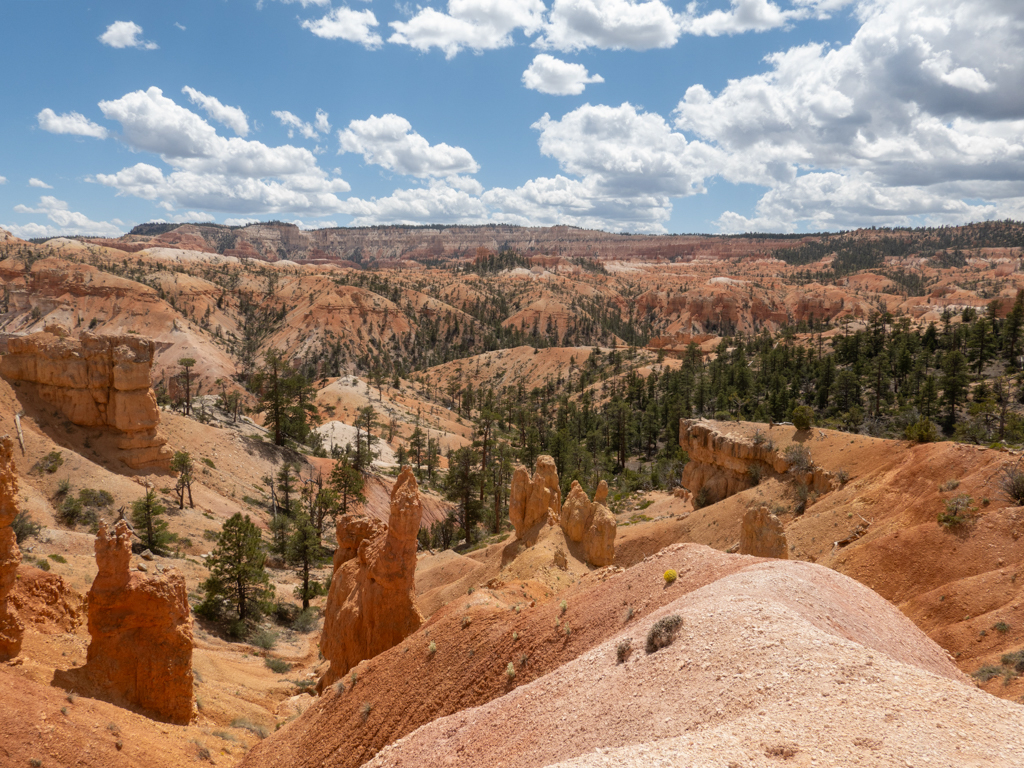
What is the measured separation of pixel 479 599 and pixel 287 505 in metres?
36.7

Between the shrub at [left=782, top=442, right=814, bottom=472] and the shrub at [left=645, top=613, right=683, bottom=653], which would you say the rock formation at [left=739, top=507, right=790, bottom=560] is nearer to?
the shrub at [left=782, top=442, right=814, bottom=472]

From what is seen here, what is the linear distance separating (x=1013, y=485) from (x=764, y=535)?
9280mm

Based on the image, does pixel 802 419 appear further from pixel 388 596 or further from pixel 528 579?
pixel 388 596

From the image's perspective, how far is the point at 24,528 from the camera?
26656 millimetres

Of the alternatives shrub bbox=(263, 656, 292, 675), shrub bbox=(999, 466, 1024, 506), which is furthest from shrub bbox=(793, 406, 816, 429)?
shrub bbox=(263, 656, 292, 675)

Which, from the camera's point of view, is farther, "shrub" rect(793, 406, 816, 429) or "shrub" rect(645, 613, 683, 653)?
"shrub" rect(793, 406, 816, 429)

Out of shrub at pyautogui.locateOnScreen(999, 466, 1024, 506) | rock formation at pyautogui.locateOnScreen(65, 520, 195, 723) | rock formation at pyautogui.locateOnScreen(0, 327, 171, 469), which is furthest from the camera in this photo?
rock formation at pyautogui.locateOnScreen(0, 327, 171, 469)

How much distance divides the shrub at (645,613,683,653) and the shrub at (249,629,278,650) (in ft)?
75.9

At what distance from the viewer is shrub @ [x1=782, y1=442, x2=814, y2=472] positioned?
3456 centimetres

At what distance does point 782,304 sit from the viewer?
191750mm

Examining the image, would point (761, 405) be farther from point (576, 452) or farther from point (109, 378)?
point (109, 378)

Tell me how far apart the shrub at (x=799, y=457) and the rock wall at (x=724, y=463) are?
1.03 feet

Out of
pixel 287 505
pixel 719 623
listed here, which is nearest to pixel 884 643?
pixel 719 623

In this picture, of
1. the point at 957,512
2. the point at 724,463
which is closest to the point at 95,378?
the point at 724,463
